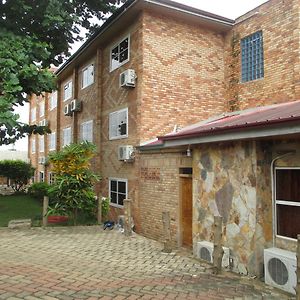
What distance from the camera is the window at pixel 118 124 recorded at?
44.8ft

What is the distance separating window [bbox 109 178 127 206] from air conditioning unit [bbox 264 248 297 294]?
752 centimetres

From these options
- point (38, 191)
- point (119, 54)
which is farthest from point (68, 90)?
point (119, 54)

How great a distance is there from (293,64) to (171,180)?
5641mm

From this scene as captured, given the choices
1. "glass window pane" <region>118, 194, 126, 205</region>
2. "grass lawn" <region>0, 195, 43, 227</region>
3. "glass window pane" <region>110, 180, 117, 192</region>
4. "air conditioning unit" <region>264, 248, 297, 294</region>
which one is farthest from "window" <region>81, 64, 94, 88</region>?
"air conditioning unit" <region>264, 248, 297, 294</region>

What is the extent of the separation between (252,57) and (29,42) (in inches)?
332

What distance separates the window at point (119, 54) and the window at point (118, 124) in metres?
2.09

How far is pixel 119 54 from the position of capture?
14.5 meters

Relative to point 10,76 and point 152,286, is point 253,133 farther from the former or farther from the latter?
point 10,76

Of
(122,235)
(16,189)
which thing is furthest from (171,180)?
(16,189)

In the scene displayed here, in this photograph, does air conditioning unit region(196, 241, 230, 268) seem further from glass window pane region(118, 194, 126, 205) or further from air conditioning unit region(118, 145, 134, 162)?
glass window pane region(118, 194, 126, 205)

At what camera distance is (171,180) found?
35.4 ft

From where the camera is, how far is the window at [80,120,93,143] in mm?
17033

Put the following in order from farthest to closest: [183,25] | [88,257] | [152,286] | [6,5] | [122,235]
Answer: [183,25], [6,5], [122,235], [88,257], [152,286]

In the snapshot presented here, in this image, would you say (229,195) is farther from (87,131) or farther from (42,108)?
(42,108)
